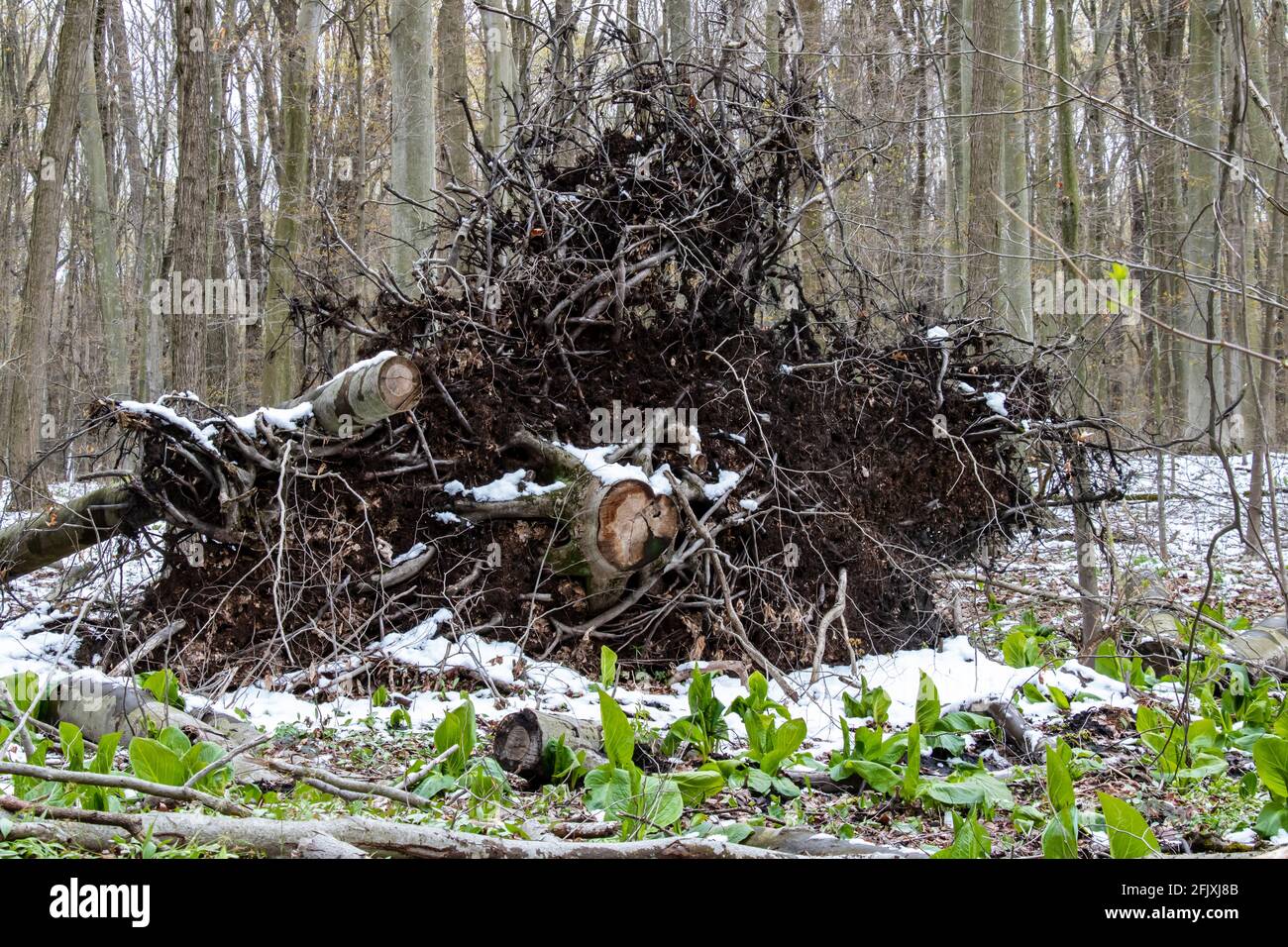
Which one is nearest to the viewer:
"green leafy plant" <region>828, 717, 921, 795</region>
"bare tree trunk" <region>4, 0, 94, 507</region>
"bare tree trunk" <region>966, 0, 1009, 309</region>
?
"green leafy plant" <region>828, 717, 921, 795</region>

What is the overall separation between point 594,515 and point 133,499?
2.65 meters

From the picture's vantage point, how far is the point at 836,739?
15.4ft

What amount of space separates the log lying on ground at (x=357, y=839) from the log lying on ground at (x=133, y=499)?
3.26 metres

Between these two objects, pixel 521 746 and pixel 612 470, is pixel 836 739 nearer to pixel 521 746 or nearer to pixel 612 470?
pixel 521 746

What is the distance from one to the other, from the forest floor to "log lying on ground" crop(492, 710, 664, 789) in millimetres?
118

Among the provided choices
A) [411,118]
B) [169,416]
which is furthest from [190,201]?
[169,416]

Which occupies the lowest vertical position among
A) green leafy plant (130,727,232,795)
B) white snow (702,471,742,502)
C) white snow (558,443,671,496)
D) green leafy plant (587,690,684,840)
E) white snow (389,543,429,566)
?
green leafy plant (587,690,684,840)

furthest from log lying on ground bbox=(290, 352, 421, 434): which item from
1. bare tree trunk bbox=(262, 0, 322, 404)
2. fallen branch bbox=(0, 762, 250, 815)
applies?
bare tree trunk bbox=(262, 0, 322, 404)

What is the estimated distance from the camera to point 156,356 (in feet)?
64.2

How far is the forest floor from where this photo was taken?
3129 mm

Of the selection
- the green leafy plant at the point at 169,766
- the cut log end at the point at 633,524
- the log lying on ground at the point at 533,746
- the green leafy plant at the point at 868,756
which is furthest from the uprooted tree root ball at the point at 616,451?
the green leafy plant at the point at 169,766

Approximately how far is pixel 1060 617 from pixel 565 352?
5087mm

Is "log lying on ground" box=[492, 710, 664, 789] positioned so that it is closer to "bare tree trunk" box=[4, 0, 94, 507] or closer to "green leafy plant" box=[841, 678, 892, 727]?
"green leafy plant" box=[841, 678, 892, 727]

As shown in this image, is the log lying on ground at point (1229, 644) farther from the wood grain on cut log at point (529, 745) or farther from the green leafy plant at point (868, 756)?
the wood grain on cut log at point (529, 745)
